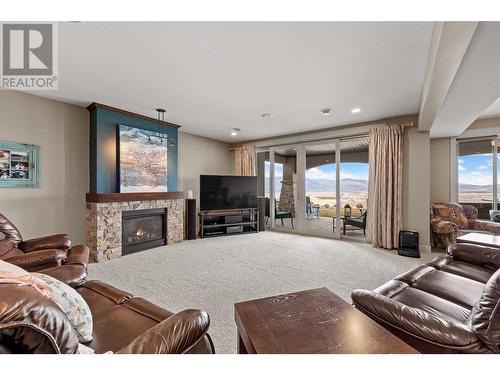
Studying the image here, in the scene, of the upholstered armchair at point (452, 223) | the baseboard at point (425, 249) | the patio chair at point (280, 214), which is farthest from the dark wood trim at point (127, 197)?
the upholstered armchair at point (452, 223)

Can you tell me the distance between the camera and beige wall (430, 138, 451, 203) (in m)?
4.73

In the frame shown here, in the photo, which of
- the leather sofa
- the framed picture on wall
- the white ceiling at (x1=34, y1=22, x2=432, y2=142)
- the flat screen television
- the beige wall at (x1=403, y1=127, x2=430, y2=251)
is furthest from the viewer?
the flat screen television

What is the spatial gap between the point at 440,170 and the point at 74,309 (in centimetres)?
628

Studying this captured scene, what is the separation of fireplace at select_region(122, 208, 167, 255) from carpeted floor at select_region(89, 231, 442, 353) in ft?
0.83

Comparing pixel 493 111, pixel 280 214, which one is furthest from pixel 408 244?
pixel 280 214

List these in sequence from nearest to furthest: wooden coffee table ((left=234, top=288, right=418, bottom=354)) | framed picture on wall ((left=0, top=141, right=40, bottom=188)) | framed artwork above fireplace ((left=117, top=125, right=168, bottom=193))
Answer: wooden coffee table ((left=234, top=288, right=418, bottom=354)) → framed picture on wall ((left=0, top=141, right=40, bottom=188)) → framed artwork above fireplace ((left=117, top=125, right=168, bottom=193))

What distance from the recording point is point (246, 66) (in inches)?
97.0

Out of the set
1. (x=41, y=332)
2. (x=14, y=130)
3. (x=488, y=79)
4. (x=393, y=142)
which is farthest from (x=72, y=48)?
(x=393, y=142)

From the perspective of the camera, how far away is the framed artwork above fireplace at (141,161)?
389cm

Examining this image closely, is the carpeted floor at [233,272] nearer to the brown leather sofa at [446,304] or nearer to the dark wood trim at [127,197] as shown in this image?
the brown leather sofa at [446,304]

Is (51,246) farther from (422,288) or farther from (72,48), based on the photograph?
(422,288)

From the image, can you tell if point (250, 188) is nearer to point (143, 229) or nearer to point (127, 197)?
point (143, 229)

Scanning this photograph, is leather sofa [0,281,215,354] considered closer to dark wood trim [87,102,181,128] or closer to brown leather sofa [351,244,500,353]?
brown leather sofa [351,244,500,353]

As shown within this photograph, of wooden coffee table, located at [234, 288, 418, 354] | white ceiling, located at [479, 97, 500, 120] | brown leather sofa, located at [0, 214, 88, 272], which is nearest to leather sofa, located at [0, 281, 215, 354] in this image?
wooden coffee table, located at [234, 288, 418, 354]
